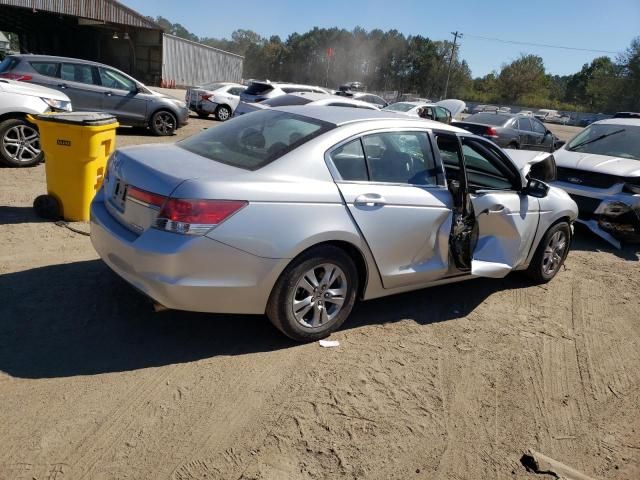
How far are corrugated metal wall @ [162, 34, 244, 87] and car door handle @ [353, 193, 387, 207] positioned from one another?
110 ft

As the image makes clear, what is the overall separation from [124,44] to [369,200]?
36796 millimetres

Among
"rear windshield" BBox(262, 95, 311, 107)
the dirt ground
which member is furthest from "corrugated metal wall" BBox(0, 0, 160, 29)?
the dirt ground

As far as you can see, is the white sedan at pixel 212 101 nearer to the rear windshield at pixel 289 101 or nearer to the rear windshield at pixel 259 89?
the rear windshield at pixel 259 89

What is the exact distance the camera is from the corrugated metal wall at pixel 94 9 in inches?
1034

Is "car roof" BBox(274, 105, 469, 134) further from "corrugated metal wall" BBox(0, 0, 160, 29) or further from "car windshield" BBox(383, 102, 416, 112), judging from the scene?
"corrugated metal wall" BBox(0, 0, 160, 29)

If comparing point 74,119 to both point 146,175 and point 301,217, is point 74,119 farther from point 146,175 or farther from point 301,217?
point 301,217

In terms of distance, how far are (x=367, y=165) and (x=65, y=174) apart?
339 cm

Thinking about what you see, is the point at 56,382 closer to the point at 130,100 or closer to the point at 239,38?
the point at 130,100

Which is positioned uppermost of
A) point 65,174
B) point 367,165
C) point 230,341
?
point 367,165

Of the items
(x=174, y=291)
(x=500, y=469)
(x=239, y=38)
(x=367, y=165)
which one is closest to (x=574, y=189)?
(x=367, y=165)

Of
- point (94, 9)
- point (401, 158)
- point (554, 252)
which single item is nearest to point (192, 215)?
point (401, 158)

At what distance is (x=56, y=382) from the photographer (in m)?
3.01

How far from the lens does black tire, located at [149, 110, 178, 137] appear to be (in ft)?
42.0

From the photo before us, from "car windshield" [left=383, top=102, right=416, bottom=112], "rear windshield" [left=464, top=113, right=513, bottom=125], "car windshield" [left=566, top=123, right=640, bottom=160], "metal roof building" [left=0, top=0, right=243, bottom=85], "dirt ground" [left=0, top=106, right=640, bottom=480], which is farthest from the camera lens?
"metal roof building" [left=0, top=0, right=243, bottom=85]
